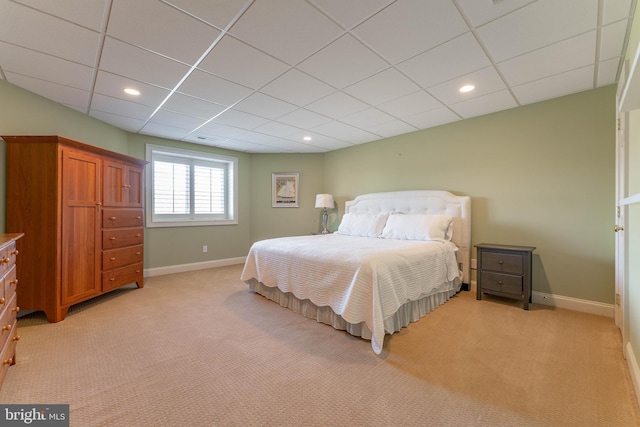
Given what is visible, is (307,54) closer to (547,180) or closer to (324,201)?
(547,180)

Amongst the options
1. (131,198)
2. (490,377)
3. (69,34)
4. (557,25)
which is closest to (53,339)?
(131,198)

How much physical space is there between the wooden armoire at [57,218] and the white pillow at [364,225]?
3.19 m

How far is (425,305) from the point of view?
274 centimetres

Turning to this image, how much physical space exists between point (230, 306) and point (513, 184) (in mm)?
3645

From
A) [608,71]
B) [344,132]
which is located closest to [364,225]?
[344,132]

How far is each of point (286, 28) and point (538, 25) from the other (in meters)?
1.69

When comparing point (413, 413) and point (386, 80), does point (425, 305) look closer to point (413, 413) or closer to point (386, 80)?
point (413, 413)

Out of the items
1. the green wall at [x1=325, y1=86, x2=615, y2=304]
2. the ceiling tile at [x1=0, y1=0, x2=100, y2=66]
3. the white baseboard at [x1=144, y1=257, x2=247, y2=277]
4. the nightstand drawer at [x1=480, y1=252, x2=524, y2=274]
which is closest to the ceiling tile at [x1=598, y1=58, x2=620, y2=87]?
the green wall at [x1=325, y1=86, x2=615, y2=304]

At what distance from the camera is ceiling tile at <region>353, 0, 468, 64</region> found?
163 centimetres

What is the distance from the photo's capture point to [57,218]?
249cm

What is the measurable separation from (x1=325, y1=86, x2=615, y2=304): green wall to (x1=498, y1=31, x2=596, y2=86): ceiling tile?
78 cm

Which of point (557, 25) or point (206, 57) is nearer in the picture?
point (557, 25)

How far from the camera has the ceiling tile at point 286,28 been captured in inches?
64.3

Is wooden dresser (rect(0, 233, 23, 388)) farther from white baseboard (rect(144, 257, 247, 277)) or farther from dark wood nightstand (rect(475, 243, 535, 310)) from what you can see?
dark wood nightstand (rect(475, 243, 535, 310))
